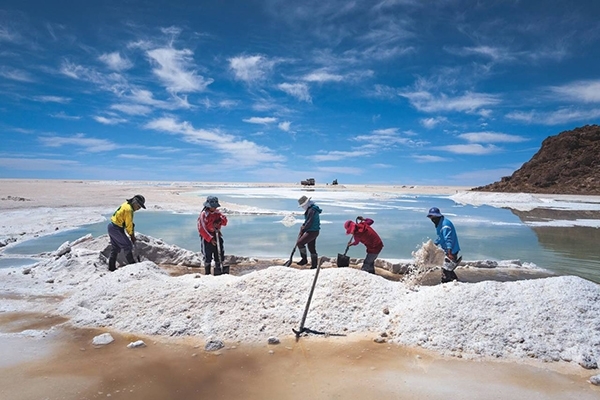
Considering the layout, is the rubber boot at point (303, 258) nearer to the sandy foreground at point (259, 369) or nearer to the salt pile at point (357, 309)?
the salt pile at point (357, 309)

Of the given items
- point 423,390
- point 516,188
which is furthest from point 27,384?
point 516,188

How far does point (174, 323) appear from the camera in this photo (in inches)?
172

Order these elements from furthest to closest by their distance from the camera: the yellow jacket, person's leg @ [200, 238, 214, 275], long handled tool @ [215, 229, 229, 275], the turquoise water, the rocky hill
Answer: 1. the rocky hill
2. the turquoise water
3. person's leg @ [200, 238, 214, 275]
4. long handled tool @ [215, 229, 229, 275]
5. the yellow jacket

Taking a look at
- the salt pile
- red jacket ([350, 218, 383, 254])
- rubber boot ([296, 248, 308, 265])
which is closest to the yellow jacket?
the salt pile

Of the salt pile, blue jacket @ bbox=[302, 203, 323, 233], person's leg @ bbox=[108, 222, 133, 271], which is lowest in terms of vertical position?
the salt pile

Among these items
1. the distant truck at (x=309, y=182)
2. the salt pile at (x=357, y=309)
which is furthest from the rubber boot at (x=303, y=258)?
the distant truck at (x=309, y=182)

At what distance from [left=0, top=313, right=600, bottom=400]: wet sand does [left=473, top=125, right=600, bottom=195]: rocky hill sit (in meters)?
42.5

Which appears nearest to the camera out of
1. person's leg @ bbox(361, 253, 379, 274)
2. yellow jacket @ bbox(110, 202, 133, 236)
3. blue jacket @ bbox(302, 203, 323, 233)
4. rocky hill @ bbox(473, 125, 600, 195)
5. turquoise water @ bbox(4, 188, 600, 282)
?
person's leg @ bbox(361, 253, 379, 274)

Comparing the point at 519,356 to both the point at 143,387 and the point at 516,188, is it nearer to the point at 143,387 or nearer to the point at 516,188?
the point at 143,387

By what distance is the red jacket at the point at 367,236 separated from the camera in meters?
6.13

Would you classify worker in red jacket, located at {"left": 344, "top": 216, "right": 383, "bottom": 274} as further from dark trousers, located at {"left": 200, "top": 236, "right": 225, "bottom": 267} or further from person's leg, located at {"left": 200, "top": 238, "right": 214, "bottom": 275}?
person's leg, located at {"left": 200, "top": 238, "right": 214, "bottom": 275}

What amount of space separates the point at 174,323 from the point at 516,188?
48.5 metres

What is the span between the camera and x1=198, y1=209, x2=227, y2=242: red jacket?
6.73 meters

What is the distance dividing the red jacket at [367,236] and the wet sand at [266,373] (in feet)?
7.34
